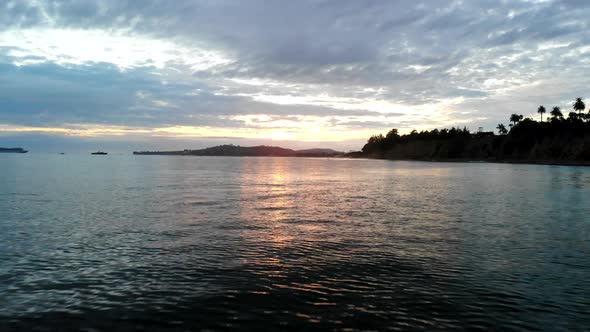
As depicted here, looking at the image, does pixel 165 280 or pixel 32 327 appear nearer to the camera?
pixel 32 327

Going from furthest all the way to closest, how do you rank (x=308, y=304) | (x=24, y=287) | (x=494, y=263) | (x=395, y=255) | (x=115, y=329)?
(x=395, y=255) < (x=494, y=263) < (x=24, y=287) < (x=308, y=304) < (x=115, y=329)

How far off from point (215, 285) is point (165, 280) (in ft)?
8.58

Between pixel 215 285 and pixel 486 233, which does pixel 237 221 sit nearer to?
pixel 215 285

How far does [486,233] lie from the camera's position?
3058cm

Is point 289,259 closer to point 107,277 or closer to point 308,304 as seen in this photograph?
point 308,304

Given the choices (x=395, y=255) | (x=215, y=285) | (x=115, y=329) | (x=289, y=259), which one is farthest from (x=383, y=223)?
(x=115, y=329)

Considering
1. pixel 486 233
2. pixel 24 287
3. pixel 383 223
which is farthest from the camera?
pixel 383 223

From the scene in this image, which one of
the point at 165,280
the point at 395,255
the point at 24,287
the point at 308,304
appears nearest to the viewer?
the point at 308,304

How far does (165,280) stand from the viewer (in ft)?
61.9

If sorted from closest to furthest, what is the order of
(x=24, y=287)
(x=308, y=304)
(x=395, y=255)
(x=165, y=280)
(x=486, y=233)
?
(x=308, y=304)
(x=24, y=287)
(x=165, y=280)
(x=395, y=255)
(x=486, y=233)

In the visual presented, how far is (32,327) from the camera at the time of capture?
45.4ft

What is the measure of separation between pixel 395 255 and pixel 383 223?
11201 millimetres

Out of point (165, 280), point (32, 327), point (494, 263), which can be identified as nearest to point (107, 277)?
point (165, 280)

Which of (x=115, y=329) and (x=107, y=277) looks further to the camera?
(x=107, y=277)
